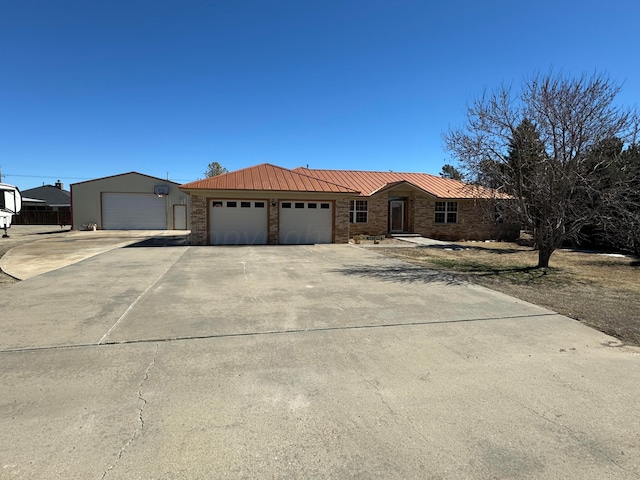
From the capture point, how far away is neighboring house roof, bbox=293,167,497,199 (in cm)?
2267

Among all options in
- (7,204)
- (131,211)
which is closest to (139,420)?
(7,204)

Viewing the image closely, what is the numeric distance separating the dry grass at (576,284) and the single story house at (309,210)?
10.9 ft

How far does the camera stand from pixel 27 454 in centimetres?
242

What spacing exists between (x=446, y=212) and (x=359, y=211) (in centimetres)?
586

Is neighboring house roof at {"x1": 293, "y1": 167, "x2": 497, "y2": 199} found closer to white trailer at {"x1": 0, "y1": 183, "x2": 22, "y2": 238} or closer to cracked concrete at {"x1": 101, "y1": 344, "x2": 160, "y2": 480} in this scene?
white trailer at {"x1": 0, "y1": 183, "x2": 22, "y2": 238}

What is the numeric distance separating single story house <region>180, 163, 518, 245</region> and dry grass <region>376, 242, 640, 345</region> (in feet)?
10.9

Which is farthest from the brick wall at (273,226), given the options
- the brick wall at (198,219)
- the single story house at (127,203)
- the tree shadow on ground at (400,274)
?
the single story house at (127,203)

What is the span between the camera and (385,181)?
25.0 metres

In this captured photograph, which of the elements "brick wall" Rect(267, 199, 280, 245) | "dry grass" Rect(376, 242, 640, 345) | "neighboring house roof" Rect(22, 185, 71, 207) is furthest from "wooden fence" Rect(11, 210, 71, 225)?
"dry grass" Rect(376, 242, 640, 345)

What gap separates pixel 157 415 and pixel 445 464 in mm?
2175

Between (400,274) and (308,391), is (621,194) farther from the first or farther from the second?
(308,391)

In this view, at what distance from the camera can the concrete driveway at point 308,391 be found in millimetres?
2408

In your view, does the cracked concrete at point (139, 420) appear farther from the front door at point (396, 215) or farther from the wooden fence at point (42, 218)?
the wooden fence at point (42, 218)

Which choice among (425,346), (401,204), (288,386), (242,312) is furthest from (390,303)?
(401,204)
